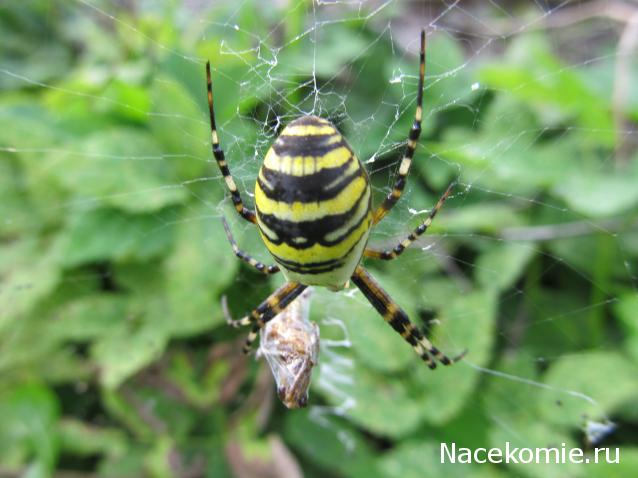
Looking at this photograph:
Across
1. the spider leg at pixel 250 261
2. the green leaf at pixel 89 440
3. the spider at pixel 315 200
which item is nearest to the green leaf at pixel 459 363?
the spider at pixel 315 200

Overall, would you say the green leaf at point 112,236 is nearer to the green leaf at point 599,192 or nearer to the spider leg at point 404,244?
the spider leg at point 404,244

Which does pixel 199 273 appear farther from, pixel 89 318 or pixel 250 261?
pixel 89 318

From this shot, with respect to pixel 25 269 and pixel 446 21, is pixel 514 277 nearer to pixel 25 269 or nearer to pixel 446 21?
pixel 25 269

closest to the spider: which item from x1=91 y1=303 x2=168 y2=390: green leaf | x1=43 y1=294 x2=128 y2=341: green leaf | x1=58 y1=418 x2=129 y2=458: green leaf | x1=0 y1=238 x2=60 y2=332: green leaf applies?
x1=91 y1=303 x2=168 y2=390: green leaf

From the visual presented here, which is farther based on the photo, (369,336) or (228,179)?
(369,336)

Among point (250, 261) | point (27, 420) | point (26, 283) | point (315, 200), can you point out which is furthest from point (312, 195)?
point (27, 420)
